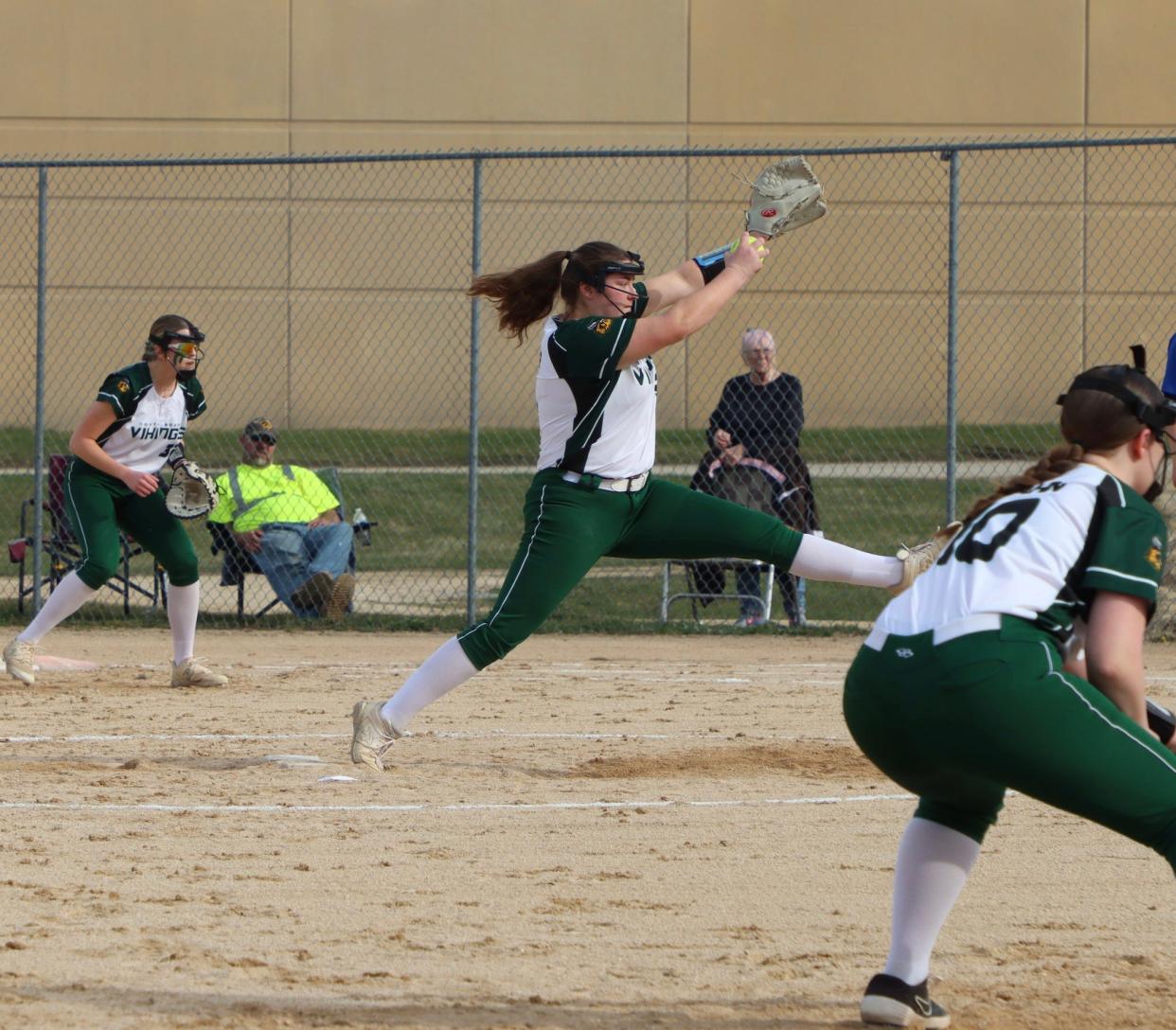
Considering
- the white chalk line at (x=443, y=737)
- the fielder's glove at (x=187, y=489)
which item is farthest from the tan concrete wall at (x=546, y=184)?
the white chalk line at (x=443, y=737)

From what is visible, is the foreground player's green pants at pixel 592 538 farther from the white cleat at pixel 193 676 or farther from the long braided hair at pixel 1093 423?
the white cleat at pixel 193 676

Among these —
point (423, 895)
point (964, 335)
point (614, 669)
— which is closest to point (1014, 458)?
point (964, 335)

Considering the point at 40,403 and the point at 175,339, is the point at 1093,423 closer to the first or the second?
the point at 175,339

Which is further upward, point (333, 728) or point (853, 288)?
point (853, 288)

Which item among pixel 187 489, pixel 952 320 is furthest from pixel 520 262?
pixel 187 489

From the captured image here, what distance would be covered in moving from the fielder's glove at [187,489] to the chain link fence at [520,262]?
8.43m

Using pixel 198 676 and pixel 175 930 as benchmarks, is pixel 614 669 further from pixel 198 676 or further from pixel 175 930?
pixel 175 930

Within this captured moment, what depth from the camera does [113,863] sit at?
5645mm

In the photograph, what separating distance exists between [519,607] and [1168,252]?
14.4m

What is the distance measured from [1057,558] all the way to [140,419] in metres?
6.37

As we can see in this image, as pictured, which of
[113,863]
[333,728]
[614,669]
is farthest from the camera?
[614,669]

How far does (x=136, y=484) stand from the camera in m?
9.07

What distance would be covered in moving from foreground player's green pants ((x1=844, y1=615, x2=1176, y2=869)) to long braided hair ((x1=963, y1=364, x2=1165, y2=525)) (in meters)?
0.39

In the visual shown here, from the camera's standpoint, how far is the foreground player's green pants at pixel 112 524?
9266mm
